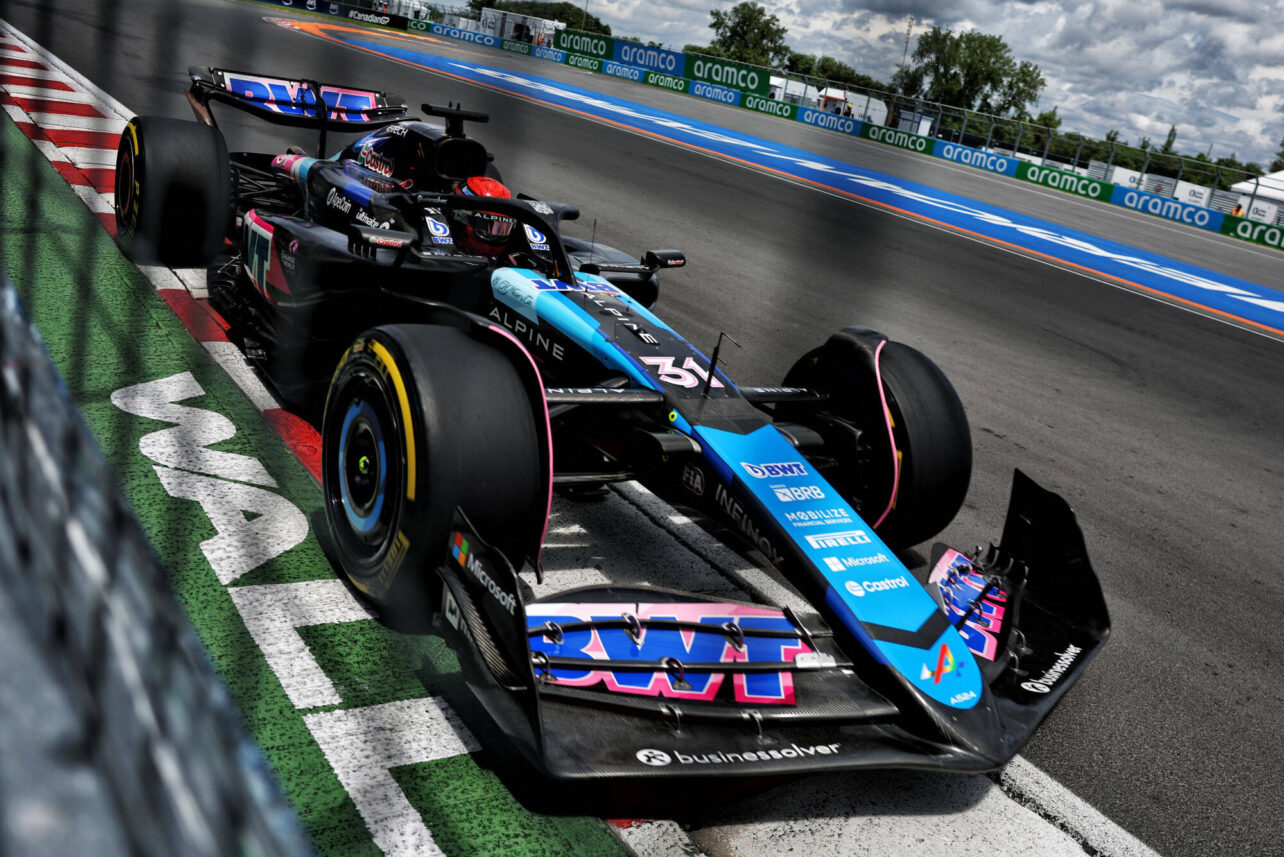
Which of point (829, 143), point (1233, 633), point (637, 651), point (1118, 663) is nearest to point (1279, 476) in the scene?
point (1233, 633)

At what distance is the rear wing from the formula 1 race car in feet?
5.00

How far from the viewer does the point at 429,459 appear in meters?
2.68

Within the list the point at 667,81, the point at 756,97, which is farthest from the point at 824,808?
the point at 667,81

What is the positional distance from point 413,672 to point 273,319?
6.73 ft

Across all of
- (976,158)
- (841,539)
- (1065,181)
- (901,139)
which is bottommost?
(841,539)

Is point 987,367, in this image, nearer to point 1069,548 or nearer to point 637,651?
point 1069,548

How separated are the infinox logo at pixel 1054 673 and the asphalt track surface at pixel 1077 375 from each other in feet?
0.66

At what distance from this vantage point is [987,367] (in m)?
7.14

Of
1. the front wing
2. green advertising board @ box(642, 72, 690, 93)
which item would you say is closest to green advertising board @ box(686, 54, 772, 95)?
green advertising board @ box(642, 72, 690, 93)

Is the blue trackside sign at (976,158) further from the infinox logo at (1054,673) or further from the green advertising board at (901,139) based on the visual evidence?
the infinox logo at (1054,673)

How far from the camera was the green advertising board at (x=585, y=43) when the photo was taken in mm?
36219

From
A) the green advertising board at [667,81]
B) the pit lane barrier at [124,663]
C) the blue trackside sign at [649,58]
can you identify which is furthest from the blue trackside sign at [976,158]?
the pit lane barrier at [124,663]

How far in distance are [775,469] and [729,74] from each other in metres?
30.9

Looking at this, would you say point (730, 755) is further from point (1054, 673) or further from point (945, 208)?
point (945, 208)
